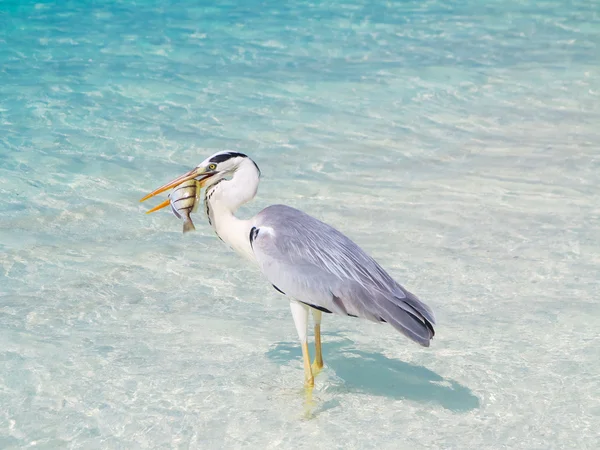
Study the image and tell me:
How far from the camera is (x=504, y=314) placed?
541 centimetres

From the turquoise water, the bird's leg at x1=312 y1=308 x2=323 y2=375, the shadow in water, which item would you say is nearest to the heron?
the bird's leg at x1=312 y1=308 x2=323 y2=375

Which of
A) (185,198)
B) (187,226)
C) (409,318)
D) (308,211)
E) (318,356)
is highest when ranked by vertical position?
(185,198)

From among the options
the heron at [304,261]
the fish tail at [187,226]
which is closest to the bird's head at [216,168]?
the heron at [304,261]

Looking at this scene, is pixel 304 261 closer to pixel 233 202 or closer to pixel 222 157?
pixel 233 202

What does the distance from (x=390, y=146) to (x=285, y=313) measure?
3515 mm

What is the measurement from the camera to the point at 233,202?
4.48 m

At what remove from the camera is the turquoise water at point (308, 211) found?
443 cm

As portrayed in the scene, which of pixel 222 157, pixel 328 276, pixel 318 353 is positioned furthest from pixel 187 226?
pixel 318 353

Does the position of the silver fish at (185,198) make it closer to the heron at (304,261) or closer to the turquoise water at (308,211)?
the heron at (304,261)

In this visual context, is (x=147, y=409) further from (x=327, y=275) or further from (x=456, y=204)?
(x=456, y=204)

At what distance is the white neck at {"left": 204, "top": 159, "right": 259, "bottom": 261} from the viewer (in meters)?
4.44

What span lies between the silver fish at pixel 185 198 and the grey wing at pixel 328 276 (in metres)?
0.33

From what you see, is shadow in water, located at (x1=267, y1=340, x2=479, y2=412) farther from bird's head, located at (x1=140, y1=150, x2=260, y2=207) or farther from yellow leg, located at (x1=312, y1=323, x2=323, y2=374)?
bird's head, located at (x1=140, y1=150, x2=260, y2=207)

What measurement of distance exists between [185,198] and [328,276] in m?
0.81
